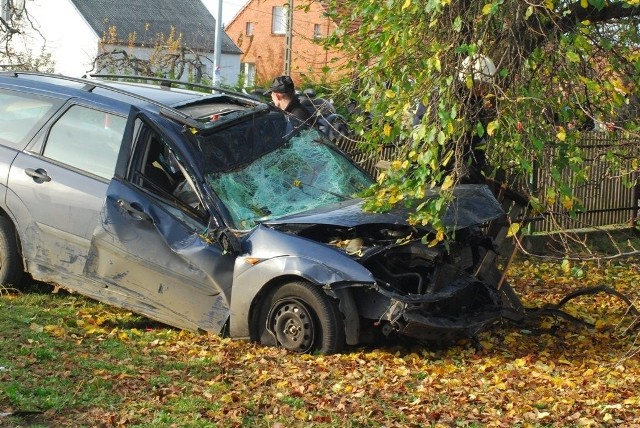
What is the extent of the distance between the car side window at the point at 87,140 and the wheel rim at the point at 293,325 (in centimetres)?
180

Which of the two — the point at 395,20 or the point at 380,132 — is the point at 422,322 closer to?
the point at 380,132

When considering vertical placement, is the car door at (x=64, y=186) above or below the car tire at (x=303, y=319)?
above

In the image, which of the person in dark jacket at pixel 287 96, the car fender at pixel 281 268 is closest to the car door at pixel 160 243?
the car fender at pixel 281 268

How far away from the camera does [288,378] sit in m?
6.75

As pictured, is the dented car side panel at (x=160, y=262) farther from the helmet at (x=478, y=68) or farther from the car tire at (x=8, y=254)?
the helmet at (x=478, y=68)

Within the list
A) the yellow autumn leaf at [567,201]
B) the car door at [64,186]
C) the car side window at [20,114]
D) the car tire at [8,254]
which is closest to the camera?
the yellow autumn leaf at [567,201]

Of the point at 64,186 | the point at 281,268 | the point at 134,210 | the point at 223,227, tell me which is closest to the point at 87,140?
the point at 64,186

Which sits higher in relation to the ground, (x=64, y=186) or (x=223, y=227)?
(x=64, y=186)

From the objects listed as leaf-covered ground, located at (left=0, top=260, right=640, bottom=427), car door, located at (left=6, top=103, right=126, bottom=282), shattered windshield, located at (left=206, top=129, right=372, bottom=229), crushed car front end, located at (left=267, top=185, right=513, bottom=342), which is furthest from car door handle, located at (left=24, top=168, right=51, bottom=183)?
crushed car front end, located at (left=267, top=185, right=513, bottom=342)

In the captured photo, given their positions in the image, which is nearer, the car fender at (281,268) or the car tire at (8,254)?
the car fender at (281,268)

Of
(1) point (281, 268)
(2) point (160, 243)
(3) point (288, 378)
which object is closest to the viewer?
(3) point (288, 378)

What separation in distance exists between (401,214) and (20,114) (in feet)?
11.7

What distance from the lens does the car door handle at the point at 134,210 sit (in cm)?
786

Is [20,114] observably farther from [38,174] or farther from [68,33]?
[68,33]
